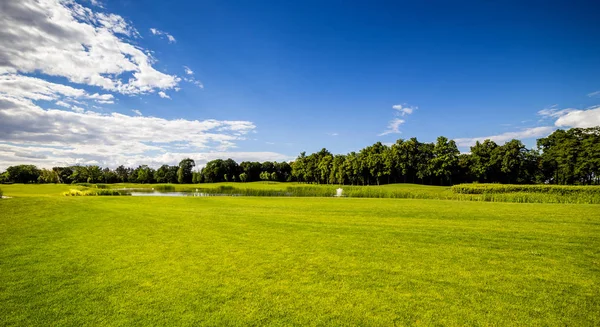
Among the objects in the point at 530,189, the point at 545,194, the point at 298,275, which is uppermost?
the point at 530,189

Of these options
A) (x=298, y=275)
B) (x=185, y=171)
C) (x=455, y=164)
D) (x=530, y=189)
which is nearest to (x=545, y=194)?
(x=530, y=189)

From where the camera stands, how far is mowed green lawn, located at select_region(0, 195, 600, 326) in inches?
197

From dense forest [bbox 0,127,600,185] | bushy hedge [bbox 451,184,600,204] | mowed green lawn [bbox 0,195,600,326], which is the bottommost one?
mowed green lawn [bbox 0,195,600,326]

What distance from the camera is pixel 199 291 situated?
595cm

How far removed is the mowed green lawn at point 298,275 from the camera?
5.01m

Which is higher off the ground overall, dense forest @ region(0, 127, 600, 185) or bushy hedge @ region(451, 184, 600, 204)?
dense forest @ region(0, 127, 600, 185)

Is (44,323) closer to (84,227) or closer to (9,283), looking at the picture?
(9,283)

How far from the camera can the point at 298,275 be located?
6879mm

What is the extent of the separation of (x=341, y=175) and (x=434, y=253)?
82.8 metres

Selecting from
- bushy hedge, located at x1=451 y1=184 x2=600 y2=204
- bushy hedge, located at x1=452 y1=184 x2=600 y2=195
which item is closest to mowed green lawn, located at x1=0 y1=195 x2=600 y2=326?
bushy hedge, located at x1=451 y1=184 x2=600 y2=204

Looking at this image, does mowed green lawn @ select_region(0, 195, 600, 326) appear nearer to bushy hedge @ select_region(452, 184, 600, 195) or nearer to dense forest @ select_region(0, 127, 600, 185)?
bushy hedge @ select_region(452, 184, 600, 195)

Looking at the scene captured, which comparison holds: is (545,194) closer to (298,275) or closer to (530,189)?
(530,189)

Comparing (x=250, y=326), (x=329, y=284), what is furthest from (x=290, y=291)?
(x=250, y=326)

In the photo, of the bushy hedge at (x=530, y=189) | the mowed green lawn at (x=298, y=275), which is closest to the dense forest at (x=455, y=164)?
the bushy hedge at (x=530, y=189)
